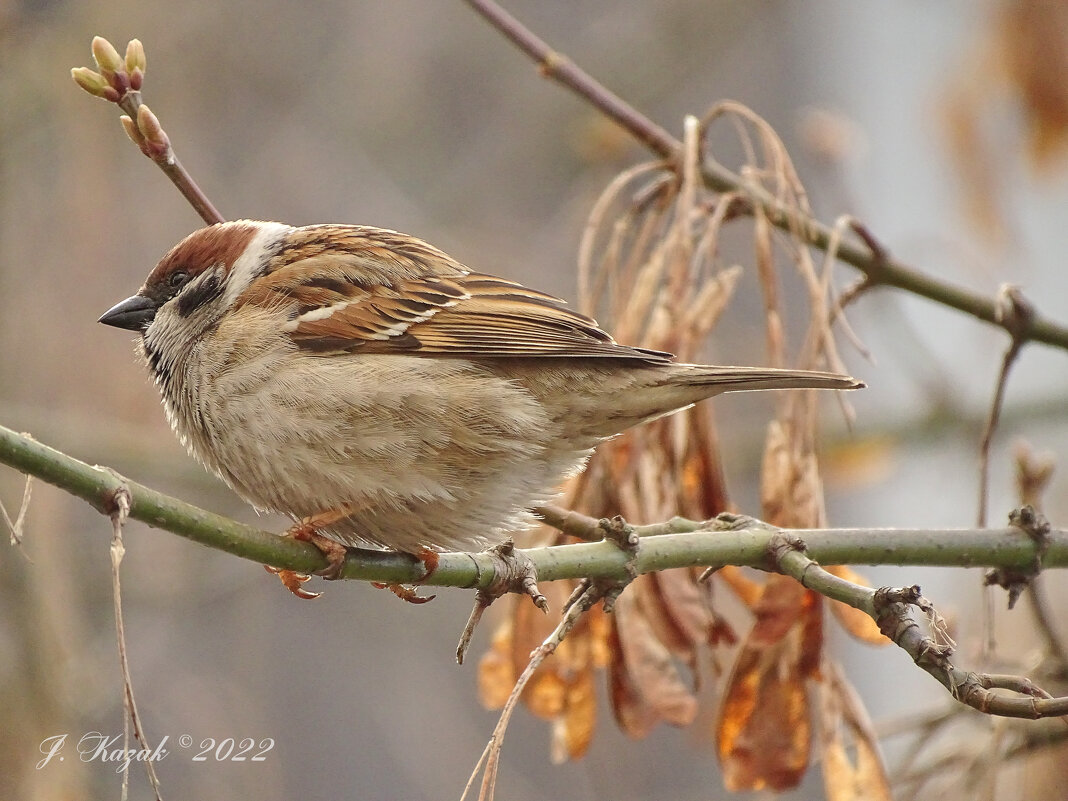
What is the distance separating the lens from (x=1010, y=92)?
441 cm

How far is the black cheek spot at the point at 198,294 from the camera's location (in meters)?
3.22

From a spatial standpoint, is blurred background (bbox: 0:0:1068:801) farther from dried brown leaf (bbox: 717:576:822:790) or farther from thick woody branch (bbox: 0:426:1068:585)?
thick woody branch (bbox: 0:426:1068:585)

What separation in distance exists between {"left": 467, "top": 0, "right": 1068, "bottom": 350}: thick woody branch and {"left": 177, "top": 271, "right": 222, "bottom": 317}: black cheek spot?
0.93 meters

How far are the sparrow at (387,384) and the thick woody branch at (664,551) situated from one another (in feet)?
0.56

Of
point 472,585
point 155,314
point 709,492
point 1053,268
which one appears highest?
point 1053,268

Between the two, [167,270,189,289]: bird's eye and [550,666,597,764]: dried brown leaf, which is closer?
[550,666,597,764]: dried brown leaf

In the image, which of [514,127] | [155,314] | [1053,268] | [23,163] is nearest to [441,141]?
[514,127]

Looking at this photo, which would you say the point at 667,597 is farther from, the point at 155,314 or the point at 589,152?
the point at 589,152

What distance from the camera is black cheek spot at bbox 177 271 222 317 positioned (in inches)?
127

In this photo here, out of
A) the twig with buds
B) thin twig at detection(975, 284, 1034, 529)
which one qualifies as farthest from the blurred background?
the twig with buds

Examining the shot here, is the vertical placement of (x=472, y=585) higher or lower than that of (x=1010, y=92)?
lower

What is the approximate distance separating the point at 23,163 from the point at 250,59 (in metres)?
1.48

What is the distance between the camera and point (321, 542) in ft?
8.38

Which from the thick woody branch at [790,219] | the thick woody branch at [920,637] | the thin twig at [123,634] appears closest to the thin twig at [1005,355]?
the thick woody branch at [790,219]
